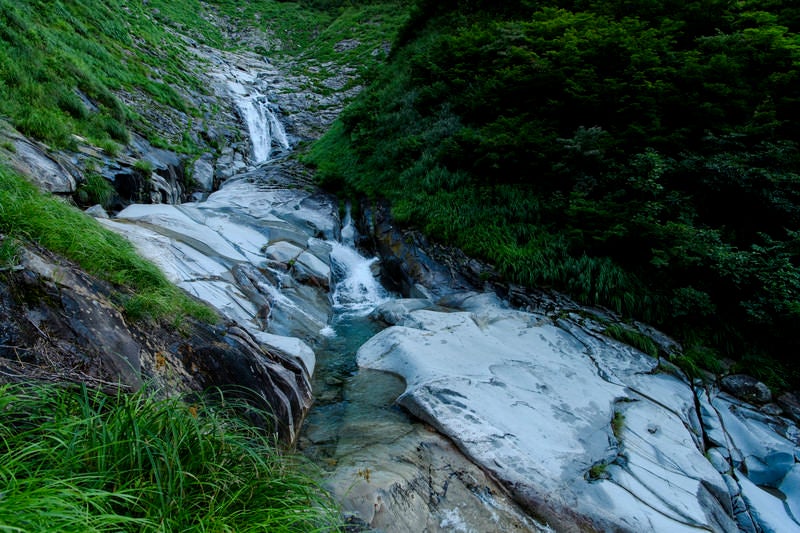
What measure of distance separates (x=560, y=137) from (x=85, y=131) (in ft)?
34.6

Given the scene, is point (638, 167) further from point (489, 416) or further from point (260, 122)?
point (260, 122)

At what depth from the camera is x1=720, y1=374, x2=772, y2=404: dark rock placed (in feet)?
17.6

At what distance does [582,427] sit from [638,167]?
5.29 metres

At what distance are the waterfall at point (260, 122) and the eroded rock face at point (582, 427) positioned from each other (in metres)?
14.4

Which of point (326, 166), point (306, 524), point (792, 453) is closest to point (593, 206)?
point (792, 453)

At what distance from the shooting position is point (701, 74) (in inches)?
301

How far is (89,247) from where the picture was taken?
3578 mm

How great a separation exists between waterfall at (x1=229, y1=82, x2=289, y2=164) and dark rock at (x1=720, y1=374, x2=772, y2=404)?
16.8m

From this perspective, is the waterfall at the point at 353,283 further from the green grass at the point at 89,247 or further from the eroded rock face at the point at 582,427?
the green grass at the point at 89,247

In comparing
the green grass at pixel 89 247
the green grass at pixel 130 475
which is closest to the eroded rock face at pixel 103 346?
the green grass at pixel 89 247

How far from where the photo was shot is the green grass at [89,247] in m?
3.13

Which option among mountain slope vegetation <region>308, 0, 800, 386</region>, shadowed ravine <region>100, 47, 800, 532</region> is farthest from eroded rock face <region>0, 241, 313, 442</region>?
mountain slope vegetation <region>308, 0, 800, 386</region>

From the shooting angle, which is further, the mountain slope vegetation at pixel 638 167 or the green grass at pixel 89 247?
the mountain slope vegetation at pixel 638 167

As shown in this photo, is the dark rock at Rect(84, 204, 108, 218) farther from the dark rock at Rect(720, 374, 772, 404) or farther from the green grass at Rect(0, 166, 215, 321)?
the dark rock at Rect(720, 374, 772, 404)
